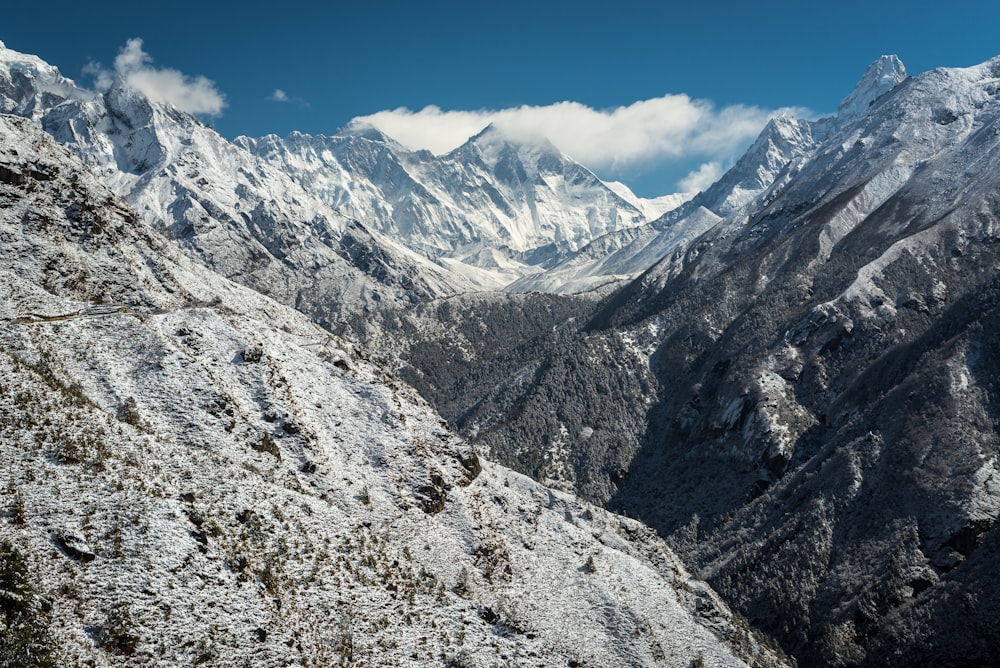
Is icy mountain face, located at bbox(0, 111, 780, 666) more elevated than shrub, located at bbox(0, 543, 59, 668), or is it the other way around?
icy mountain face, located at bbox(0, 111, 780, 666)

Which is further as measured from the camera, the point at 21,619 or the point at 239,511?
the point at 239,511

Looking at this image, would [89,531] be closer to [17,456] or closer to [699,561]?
[17,456]

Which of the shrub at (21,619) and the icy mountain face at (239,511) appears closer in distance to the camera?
the shrub at (21,619)

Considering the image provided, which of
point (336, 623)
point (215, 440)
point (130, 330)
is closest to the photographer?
point (336, 623)

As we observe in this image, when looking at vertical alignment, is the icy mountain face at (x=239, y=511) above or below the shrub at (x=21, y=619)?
above

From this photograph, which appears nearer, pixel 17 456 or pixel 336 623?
pixel 17 456

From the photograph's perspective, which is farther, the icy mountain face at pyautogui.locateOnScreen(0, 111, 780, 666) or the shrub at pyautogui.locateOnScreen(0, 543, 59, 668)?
the icy mountain face at pyautogui.locateOnScreen(0, 111, 780, 666)

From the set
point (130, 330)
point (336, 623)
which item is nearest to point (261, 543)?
point (336, 623)

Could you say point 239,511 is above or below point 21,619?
above
